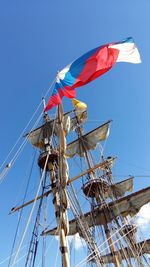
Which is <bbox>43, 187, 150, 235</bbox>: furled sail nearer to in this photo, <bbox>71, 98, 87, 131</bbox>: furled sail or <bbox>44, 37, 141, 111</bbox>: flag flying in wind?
<bbox>71, 98, 87, 131</bbox>: furled sail

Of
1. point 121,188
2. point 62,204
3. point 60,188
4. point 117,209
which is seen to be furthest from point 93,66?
point 121,188

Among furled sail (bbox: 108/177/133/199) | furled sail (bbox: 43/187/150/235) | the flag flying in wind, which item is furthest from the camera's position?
furled sail (bbox: 108/177/133/199)

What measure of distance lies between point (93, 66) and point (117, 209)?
745 inches

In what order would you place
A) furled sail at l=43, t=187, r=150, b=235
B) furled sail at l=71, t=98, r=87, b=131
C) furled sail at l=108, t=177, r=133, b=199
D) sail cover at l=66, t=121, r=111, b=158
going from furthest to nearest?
1. furled sail at l=108, t=177, r=133, b=199
2. sail cover at l=66, t=121, r=111, b=158
3. furled sail at l=43, t=187, r=150, b=235
4. furled sail at l=71, t=98, r=87, b=131

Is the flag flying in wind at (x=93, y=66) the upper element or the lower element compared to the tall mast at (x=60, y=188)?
upper

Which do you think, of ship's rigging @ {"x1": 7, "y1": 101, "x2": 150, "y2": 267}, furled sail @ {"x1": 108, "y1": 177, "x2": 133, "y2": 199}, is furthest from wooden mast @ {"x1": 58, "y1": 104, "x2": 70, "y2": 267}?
furled sail @ {"x1": 108, "y1": 177, "x2": 133, "y2": 199}

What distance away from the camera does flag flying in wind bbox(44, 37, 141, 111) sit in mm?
9250

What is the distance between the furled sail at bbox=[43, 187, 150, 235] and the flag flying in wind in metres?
17.5

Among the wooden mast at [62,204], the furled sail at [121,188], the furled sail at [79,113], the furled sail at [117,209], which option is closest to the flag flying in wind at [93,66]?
the wooden mast at [62,204]

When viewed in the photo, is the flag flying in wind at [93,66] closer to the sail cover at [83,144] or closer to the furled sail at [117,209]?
the furled sail at [117,209]

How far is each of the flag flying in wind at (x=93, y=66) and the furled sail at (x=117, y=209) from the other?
17.5 meters

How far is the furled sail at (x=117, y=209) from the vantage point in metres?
25.2

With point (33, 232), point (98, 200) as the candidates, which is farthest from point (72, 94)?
point (98, 200)

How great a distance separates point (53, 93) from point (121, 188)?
24.9 m
